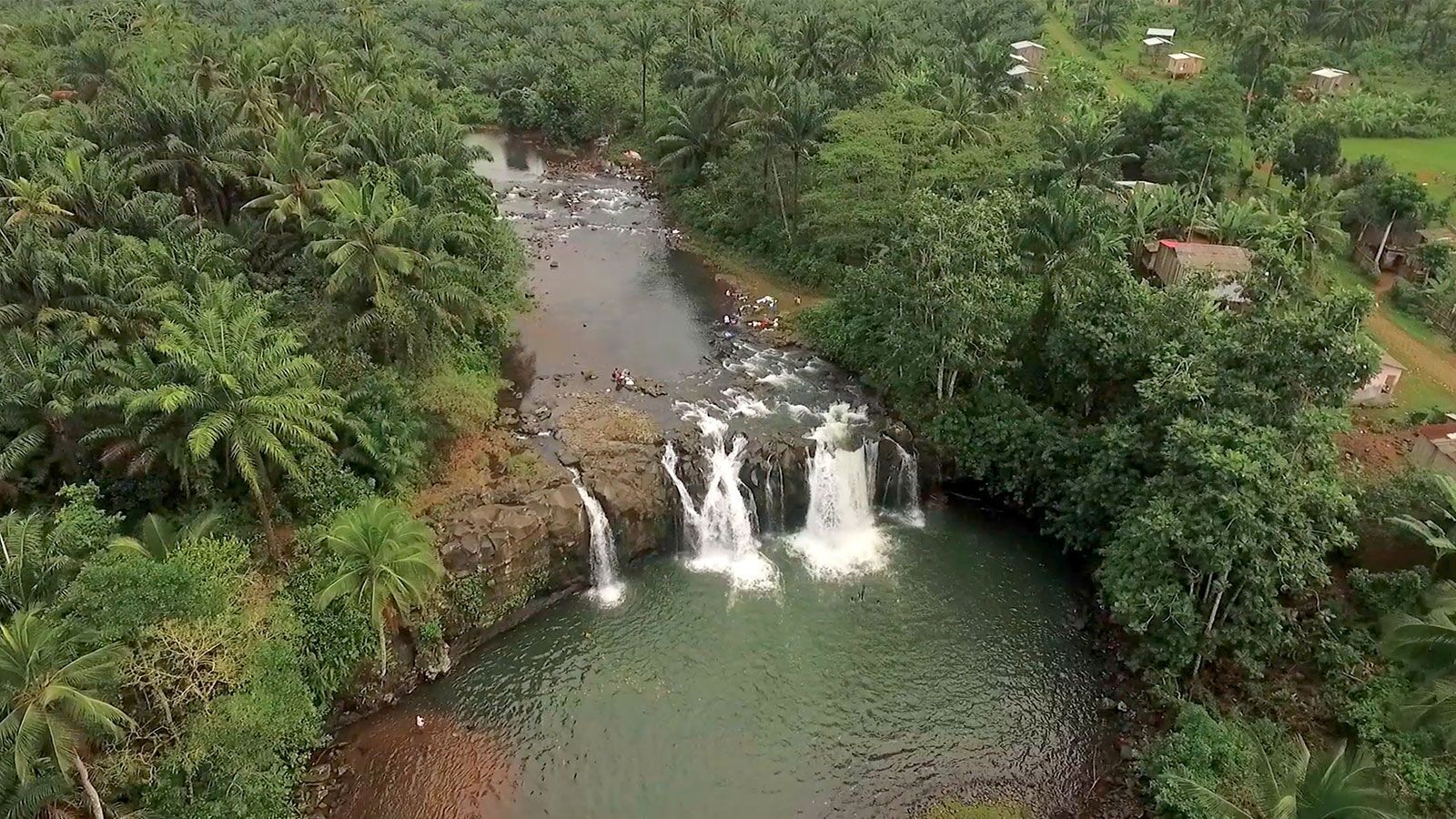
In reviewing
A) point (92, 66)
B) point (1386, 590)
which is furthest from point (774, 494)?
point (92, 66)

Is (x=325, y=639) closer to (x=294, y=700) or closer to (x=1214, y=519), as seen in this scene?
(x=294, y=700)

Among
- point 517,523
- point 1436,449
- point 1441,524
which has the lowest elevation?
point 517,523

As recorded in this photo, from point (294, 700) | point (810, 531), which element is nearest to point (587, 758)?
point (294, 700)

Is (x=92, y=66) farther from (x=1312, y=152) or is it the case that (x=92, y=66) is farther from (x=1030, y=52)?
(x=1030, y=52)

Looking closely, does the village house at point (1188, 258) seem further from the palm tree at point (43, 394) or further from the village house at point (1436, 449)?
the palm tree at point (43, 394)

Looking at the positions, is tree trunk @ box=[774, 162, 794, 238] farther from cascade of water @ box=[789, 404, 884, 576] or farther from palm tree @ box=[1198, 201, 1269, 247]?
palm tree @ box=[1198, 201, 1269, 247]
